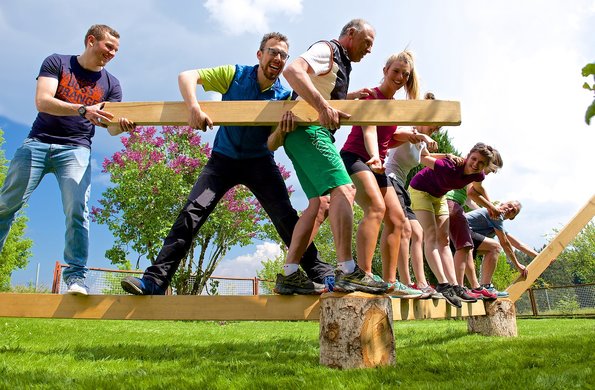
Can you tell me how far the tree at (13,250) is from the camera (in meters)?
20.4

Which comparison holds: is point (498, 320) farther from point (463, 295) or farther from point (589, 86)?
point (589, 86)

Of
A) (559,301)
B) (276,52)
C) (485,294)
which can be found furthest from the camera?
(559,301)

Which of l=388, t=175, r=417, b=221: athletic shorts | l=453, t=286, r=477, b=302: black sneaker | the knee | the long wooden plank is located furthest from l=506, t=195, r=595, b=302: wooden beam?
the knee

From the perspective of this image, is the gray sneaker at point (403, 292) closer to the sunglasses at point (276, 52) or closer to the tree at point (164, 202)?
the sunglasses at point (276, 52)

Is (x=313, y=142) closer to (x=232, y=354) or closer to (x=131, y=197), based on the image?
(x=232, y=354)

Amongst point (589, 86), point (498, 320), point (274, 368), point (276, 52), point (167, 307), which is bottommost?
point (274, 368)

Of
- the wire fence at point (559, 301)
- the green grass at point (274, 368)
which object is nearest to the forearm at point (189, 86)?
the green grass at point (274, 368)

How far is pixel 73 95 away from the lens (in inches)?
152

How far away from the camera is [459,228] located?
603 centimetres

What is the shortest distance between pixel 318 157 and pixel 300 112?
A: 328 mm

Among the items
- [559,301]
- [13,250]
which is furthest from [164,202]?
[559,301]

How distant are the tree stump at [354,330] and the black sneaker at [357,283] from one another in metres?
0.04

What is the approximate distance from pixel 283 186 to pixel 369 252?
103cm

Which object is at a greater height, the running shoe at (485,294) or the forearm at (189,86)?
the forearm at (189,86)
